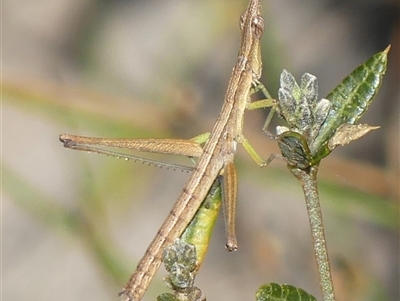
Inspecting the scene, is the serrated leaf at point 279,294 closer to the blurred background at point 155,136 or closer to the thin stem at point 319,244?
the thin stem at point 319,244

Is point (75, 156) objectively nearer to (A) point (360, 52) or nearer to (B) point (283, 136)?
(A) point (360, 52)

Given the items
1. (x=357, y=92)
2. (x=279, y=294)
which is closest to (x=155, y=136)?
(x=357, y=92)

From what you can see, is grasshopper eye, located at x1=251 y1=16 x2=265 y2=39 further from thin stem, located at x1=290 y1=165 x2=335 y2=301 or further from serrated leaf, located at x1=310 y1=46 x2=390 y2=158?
thin stem, located at x1=290 y1=165 x2=335 y2=301

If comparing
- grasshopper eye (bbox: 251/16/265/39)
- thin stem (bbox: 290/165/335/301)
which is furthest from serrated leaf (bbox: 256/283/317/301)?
grasshopper eye (bbox: 251/16/265/39)

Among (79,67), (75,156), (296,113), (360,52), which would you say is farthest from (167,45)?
(296,113)

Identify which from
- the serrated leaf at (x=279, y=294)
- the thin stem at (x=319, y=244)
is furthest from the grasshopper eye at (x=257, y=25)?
the serrated leaf at (x=279, y=294)
